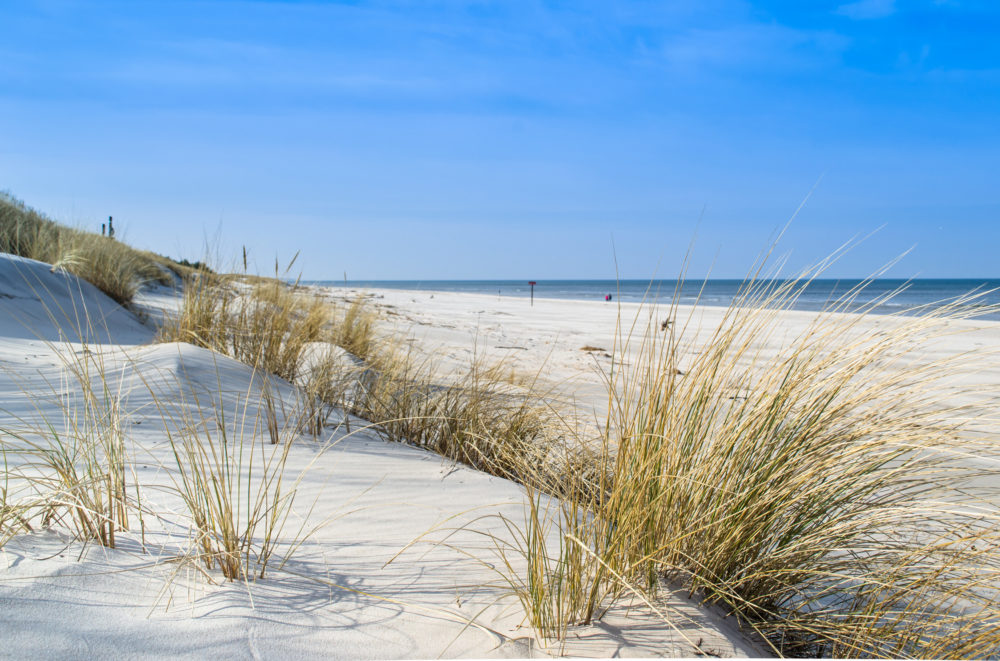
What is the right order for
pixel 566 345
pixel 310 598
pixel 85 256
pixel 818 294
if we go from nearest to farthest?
1. pixel 310 598
2. pixel 85 256
3. pixel 566 345
4. pixel 818 294

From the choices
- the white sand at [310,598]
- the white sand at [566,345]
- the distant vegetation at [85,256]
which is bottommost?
the white sand at [310,598]

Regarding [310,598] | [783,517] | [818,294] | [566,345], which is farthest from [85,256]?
[818,294]

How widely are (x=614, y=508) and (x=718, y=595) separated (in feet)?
1.13

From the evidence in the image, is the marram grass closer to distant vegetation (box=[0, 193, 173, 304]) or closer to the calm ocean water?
the calm ocean water

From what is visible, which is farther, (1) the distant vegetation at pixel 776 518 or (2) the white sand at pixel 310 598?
(1) the distant vegetation at pixel 776 518

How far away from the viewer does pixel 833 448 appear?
1.59 meters

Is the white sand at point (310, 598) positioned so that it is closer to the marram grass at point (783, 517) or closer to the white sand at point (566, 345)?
the marram grass at point (783, 517)

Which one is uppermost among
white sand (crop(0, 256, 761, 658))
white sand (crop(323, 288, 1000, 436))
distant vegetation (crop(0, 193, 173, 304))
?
distant vegetation (crop(0, 193, 173, 304))

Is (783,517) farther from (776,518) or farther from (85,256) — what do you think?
(85,256)

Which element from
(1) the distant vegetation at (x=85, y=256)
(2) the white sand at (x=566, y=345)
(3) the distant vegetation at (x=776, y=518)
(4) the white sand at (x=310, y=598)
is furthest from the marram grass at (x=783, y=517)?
(1) the distant vegetation at (x=85, y=256)

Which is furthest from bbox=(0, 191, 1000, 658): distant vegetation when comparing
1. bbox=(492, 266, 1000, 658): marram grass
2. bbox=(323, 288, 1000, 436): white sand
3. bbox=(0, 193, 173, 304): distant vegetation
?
bbox=(0, 193, 173, 304): distant vegetation

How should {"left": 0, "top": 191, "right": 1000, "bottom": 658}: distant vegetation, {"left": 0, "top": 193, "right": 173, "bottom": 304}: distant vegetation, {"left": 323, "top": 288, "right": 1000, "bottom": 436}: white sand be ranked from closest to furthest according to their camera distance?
{"left": 0, "top": 191, "right": 1000, "bottom": 658}: distant vegetation
{"left": 323, "top": 288, "right": 1000, "bottom": 436}: white sand
{"left": 0, "top": 193, "right": 173, "bottom": 304}: distant vegetation

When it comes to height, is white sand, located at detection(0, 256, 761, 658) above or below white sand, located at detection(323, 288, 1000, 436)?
below

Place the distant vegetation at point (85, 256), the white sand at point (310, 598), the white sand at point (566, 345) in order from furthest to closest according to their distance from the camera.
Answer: the distant vegetation at point (85, 256) → the white sand at point (566, 345) → the white sand at point (310, 598)
